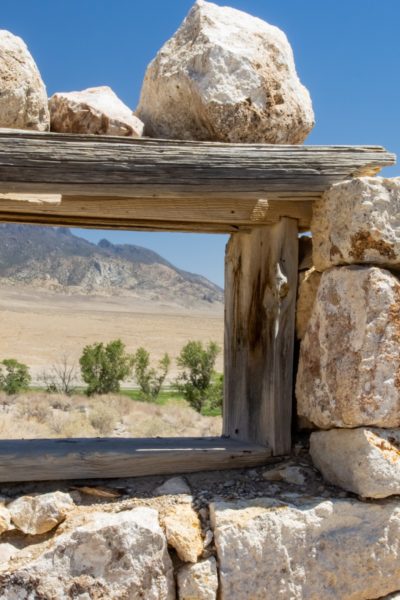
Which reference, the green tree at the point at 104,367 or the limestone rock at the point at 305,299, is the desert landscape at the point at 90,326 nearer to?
the green tree at the point at 104,367

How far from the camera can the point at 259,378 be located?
4.10m

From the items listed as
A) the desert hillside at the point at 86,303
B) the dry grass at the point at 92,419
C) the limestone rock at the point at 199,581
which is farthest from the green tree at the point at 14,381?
the limestone rock at the point at 199,581

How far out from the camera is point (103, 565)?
10.1 ft

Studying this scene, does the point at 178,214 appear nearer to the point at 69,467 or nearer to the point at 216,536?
the point at 69,467

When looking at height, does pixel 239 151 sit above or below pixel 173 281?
below

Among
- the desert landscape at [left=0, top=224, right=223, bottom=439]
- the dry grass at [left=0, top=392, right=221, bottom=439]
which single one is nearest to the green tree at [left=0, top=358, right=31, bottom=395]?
the desert landscape at [left=0, top=224, right=223, bottom=439]

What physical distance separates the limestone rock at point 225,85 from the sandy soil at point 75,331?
23.2m

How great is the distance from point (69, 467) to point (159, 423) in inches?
337

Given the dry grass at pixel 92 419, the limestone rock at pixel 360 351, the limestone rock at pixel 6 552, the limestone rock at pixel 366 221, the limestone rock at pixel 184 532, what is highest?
the limestone rock at pixel 366 221

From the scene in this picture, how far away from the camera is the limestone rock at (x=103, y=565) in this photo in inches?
119

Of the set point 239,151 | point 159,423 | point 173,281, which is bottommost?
point 159,423

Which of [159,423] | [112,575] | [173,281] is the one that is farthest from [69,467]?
[173,281]

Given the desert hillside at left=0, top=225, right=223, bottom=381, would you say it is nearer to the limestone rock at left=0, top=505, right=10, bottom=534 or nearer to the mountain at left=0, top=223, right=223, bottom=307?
the mountain at left=0, top=223, right=223, bottom=307

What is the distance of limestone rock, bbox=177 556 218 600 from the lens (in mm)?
3129
